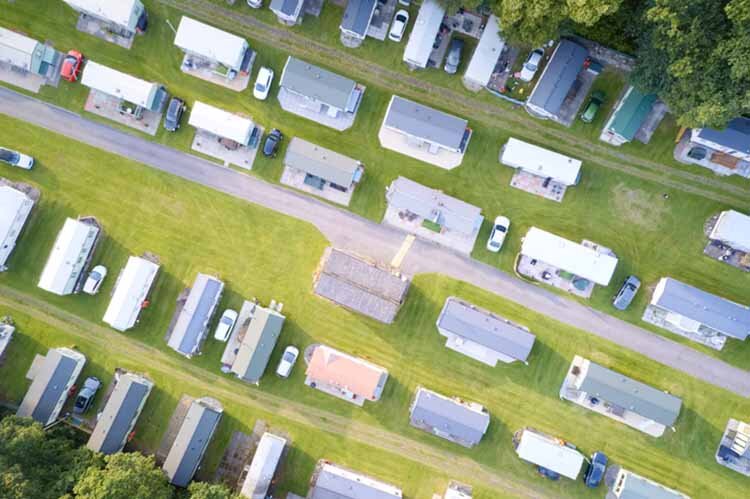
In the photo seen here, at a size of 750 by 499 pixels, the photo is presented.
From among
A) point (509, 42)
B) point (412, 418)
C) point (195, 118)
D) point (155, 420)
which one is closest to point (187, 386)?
point (155, 420)

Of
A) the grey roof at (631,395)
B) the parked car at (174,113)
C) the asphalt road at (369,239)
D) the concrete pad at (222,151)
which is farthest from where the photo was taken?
the concrete pad at (222,151)

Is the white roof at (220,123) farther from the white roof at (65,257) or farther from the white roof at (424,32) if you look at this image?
the white roof at (424,32)

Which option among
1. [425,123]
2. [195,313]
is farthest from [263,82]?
[195,313]

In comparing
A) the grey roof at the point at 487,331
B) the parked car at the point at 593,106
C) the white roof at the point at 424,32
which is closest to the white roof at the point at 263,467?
the grey roof at the point at 487,331

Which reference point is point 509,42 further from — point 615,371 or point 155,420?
point 155,420

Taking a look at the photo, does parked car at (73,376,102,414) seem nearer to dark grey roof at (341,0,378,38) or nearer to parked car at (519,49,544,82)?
dark grey roof at (341,0,378,38)

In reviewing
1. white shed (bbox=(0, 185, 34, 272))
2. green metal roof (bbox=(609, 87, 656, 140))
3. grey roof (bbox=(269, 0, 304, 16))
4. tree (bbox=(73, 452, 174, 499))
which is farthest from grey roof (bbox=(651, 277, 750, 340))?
white shed (bbox=(0, 185, 34, 272))

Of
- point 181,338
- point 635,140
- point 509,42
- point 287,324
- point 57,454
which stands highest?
point 509,42
